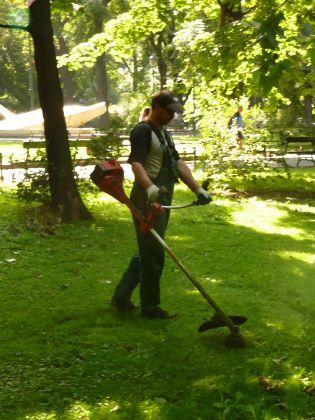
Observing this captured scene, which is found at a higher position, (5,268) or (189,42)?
(189,42)

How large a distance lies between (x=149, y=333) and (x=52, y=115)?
17.9 feet

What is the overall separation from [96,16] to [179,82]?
19485mm

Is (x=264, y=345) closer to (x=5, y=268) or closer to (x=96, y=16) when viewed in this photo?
(x=5, y=268)

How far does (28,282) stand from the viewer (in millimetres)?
7039

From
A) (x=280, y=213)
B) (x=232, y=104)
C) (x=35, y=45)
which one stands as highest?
(x=35, y=45)

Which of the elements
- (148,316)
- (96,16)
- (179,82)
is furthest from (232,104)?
(96,16)

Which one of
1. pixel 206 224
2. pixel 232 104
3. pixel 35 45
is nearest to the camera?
pixel 35 45

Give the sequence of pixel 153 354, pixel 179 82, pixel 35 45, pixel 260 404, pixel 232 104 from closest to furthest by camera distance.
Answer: pixel 260 404
pixel 153 354
pixel 35 45
pixel 232 104
pixel 179 82

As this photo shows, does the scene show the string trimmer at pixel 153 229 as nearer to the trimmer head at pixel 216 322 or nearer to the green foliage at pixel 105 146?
the trimmer head at pixel 216 322

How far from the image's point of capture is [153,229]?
200 inches

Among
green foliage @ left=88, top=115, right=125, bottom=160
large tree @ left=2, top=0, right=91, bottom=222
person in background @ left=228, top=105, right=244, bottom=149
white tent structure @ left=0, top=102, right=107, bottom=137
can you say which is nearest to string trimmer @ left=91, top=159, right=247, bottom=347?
large tree @ left=2, top=0, right=91, bottom=222

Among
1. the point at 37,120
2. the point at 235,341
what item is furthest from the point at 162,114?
the point at 37,120

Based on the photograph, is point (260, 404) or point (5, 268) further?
point (5, 268)

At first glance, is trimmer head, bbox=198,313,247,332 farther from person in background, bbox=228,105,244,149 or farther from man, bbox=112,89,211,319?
person in background, bbox=228,105,244,149
